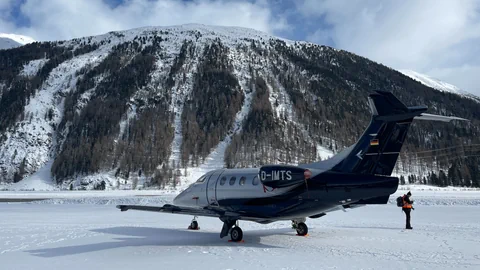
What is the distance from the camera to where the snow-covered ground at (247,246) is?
40.0 ft

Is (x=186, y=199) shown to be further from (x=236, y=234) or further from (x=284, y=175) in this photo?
(x=284, y=175)

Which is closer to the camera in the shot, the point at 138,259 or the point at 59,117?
the point at 138,259

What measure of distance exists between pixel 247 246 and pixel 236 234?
1.27 m

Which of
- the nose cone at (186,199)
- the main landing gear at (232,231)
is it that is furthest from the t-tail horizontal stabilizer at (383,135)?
the nose cone at (186,199)

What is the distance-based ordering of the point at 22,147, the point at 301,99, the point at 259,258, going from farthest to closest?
the point at 301,99 → the point at 22,147 → the point at 259,258

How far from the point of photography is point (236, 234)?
17.0m

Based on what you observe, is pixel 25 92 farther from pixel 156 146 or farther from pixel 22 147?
pixel 156 146

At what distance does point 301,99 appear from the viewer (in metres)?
162

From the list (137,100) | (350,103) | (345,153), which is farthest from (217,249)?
(350,103)

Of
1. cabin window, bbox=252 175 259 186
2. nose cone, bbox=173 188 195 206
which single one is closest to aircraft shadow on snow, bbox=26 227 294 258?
nose cone, bbox=173 188 195 206

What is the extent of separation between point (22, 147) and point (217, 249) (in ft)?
444

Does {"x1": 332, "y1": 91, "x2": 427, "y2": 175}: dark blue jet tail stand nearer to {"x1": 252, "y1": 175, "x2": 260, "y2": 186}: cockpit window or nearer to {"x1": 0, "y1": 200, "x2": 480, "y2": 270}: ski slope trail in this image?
{"x1": 0, "y1": 200, "x2": 480, "y2": 270}: ski slope trail

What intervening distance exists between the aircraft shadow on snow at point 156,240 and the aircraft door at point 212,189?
1561 mm

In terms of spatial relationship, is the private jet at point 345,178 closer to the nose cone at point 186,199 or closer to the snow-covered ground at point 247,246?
the snow-covered ground at point 247,246
